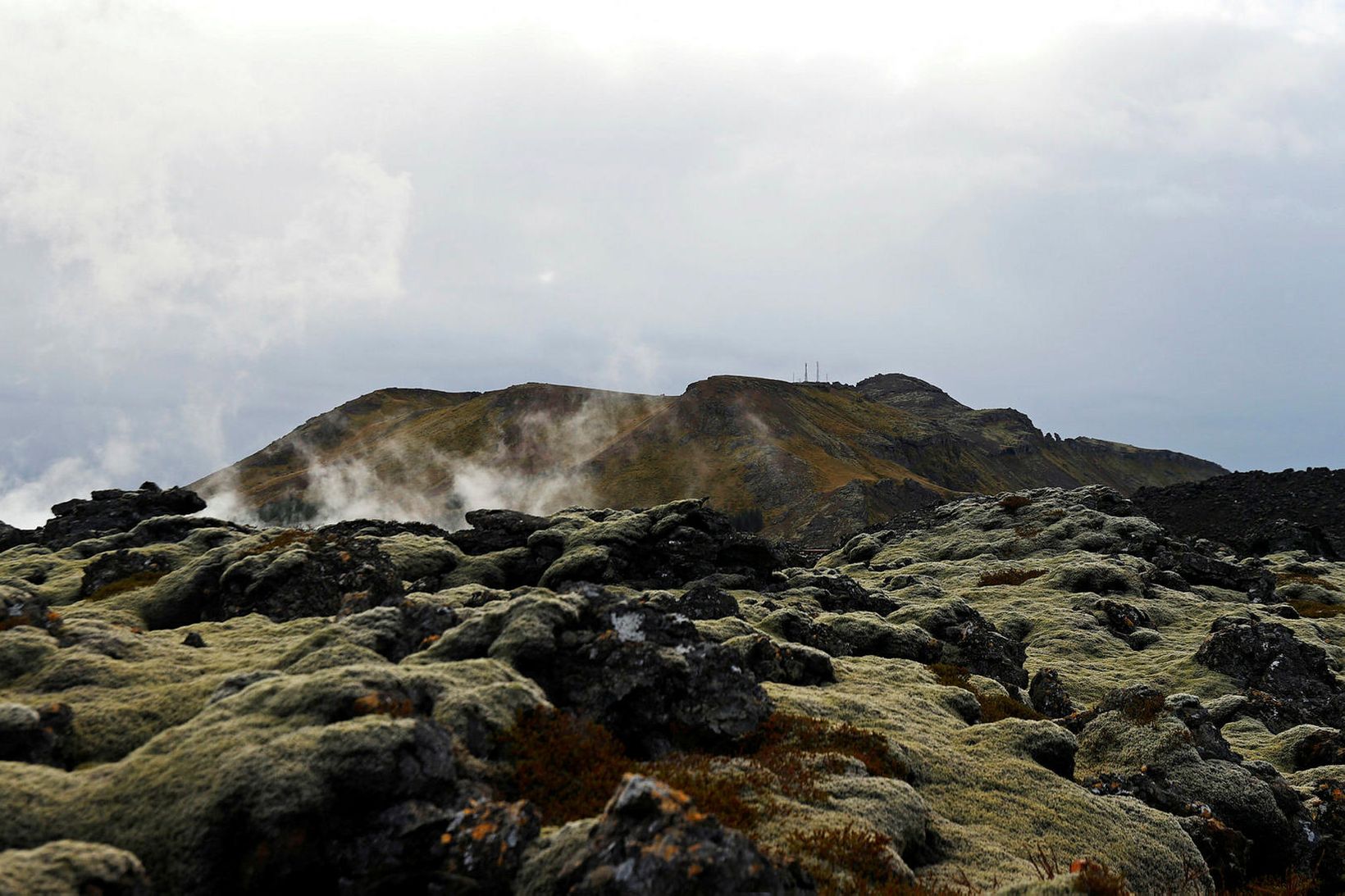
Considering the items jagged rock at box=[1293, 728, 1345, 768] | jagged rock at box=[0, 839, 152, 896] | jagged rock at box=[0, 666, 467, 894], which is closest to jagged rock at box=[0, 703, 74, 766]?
jagged rock at box=[0, 666, 467, 894]

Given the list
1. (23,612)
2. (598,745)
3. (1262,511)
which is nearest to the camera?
(598,745)

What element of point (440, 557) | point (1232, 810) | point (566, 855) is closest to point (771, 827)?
point (566, 855)

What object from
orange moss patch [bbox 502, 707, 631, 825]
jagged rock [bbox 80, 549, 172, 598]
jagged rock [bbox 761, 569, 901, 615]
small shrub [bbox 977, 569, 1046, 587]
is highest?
jagged rock [bbox 80, 549, 172, 598]

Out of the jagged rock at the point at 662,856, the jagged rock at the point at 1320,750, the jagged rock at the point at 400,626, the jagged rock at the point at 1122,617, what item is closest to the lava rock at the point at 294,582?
the jagged rock at the point at 400,626

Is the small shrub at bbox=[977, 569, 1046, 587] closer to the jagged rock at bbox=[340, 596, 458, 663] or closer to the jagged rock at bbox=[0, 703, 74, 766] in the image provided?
the jagged rock at bbox=[340, 596, 458, 663]

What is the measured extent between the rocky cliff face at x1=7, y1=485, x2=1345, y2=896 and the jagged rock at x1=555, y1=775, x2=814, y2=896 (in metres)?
0.04

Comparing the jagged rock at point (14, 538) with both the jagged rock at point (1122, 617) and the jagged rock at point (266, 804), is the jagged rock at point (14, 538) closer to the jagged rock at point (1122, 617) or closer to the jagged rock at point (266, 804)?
the jagged rock at point (266, 804)

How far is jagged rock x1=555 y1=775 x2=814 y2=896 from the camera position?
10.4 m

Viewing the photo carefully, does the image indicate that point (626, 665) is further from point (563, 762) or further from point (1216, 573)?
point (1216, 573)

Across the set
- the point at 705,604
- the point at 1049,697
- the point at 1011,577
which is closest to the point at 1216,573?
the point at 1011,577

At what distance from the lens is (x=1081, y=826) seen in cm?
1997

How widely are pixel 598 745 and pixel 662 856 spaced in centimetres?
785

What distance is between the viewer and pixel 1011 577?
229 feet

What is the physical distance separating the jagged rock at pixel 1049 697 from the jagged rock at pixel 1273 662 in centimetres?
1255
